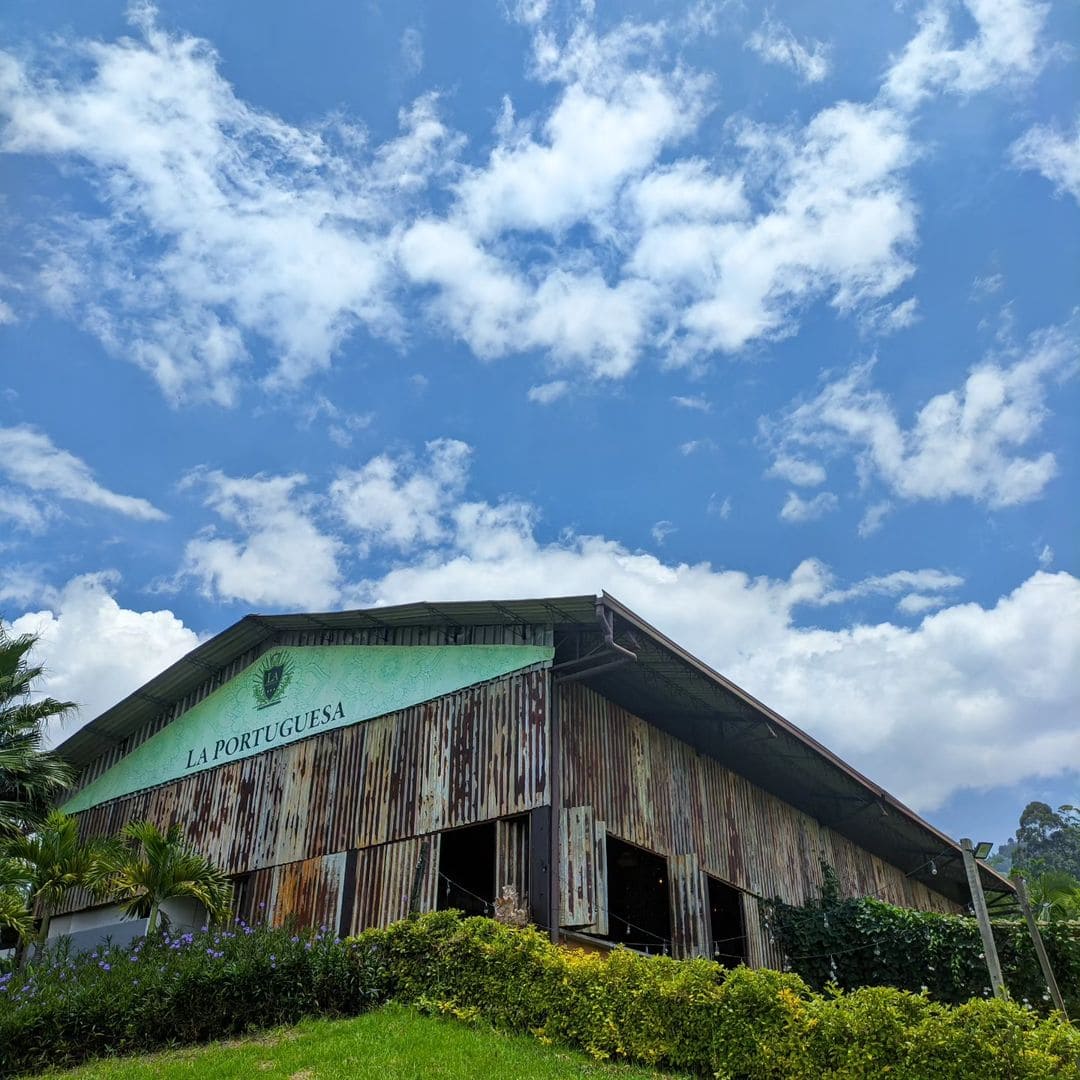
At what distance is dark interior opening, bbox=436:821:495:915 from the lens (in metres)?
14.9

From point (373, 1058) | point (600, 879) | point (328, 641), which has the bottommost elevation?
point (373, 1058)

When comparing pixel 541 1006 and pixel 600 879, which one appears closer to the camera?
pixel 541 1006

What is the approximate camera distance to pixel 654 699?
16.7 meters

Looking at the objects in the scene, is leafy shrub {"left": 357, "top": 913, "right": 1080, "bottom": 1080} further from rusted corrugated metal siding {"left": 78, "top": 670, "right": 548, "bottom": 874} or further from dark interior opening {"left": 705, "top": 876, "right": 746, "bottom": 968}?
dark interior opening {"left": 705, "top": 876, "right": 746, "bottom": 968}

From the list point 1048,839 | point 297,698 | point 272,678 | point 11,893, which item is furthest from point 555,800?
point 1048,839

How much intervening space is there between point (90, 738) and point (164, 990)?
1199cm

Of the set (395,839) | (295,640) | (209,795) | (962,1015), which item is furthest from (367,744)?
(962,1015)

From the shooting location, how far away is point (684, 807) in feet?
56.9

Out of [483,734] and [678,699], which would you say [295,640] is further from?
[678,699]

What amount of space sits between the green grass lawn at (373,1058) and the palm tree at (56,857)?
7535 millimetres

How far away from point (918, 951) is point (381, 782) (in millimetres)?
11119

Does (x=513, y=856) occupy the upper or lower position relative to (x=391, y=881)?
upper

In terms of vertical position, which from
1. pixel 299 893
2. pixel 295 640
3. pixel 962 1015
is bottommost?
pixel 962 1015

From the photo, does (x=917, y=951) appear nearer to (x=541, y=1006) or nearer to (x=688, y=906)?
(x=688, y=906)
